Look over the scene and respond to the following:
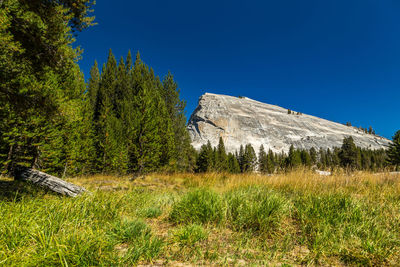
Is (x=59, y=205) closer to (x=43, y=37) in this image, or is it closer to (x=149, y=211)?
(x=149, y=211)

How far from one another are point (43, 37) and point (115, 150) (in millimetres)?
16036

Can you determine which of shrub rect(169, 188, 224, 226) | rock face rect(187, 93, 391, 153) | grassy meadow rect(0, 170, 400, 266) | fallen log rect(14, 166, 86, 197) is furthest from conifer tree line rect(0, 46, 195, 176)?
rock face rect(187, 93, 391, 153)

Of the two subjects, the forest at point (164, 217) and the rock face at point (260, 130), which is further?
the rock face at point (260, 130)

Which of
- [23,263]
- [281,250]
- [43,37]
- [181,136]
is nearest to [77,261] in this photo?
[23,263]

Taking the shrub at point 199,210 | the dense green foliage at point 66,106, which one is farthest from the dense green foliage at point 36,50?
the shrub at point 199,210

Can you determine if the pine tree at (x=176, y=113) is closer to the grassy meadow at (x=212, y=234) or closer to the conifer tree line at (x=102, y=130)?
the conifer tree line at (x=102, y=130)

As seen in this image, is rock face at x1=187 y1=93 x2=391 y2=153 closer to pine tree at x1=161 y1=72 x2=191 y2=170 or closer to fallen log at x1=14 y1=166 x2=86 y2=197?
pine tree at x1=161 y1=72 x2=191 y2=170

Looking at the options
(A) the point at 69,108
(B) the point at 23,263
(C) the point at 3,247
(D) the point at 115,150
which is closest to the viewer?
(B) the point at 23,263

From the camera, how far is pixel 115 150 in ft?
61.4

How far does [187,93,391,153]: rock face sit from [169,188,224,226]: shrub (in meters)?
69.9

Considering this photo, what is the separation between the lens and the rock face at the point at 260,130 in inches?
2952

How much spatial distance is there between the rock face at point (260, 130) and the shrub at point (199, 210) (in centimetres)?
6989

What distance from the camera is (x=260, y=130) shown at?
260 feet

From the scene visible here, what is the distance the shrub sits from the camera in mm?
3160
